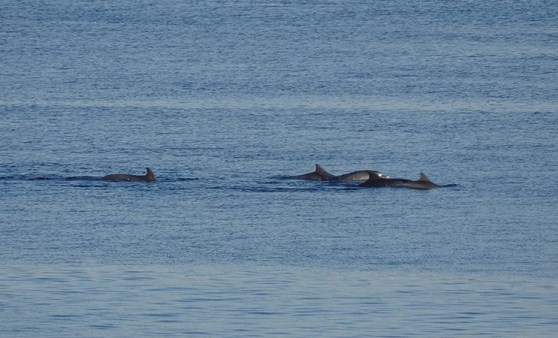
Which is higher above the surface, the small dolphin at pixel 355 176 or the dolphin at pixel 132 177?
the dolphin at pixel 132 177

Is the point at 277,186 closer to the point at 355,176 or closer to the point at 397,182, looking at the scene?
the point at 355,176

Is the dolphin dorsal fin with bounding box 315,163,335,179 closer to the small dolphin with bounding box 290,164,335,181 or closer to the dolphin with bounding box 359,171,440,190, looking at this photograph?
the small dolphin with bounding box 290,164,335,181

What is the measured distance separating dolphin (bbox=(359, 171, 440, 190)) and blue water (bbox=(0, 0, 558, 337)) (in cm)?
25

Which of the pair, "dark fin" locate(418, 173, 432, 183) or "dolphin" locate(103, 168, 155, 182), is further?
"dolphin" locate(103, 168, 155, 182)

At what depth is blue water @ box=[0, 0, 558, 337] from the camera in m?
20.2

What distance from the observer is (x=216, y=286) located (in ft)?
69.4

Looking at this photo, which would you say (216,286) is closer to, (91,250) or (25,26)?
(91,250)

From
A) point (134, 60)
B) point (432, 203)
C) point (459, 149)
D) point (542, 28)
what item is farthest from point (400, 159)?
point (542, 28)

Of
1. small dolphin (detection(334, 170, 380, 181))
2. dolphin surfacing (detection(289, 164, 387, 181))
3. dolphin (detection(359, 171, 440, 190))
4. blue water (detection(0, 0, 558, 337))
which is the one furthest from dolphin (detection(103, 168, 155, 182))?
dolphin (detection(359, 171, 440, 190))

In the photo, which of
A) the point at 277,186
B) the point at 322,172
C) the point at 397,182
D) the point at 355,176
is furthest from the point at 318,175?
the point at 397,182

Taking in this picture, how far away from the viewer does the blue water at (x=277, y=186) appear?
2020 centimetres

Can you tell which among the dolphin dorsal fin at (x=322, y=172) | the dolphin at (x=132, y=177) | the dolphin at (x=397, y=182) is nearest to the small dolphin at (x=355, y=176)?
the dolphin dorsal fin at (x=322, y=172)

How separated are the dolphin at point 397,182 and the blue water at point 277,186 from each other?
0.83ft

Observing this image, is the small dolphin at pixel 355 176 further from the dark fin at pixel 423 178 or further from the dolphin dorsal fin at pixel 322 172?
the dark fin at pixel 423 178
